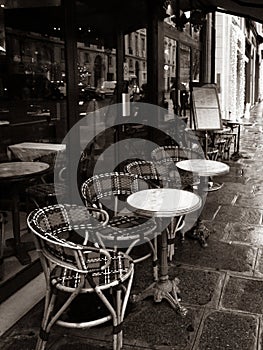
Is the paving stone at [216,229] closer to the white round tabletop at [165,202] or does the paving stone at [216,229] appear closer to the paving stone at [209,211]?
the paving stone at [209,211]

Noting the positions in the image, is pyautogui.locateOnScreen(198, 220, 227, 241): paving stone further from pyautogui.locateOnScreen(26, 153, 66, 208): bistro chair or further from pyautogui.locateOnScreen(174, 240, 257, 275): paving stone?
pyautogui.locateOnScreen(26, 153, 66, 208): bistro chair

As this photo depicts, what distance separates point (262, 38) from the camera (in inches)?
1214

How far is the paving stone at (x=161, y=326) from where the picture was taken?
9.08 ft

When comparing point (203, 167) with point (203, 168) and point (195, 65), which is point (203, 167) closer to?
point (203, 168)

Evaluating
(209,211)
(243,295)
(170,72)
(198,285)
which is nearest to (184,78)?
(170,72)

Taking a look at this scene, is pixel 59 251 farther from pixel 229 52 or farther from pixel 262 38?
pixel 262 38

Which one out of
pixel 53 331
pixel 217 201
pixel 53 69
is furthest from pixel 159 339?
pixel 217 201

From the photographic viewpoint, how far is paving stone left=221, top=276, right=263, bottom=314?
3.19 meters

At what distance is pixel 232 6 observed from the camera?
A: 8242 millimetres

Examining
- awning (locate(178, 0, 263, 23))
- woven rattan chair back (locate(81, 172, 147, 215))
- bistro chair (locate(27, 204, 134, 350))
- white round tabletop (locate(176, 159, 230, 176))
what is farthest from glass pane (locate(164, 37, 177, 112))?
bistro chair (locate(27, 204, 134, 350))

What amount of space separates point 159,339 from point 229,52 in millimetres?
11413

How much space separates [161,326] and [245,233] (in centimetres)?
220

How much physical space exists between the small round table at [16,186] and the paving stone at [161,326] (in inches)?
48.2

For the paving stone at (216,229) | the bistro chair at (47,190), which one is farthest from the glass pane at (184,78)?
the bistro chair at (47,190)
